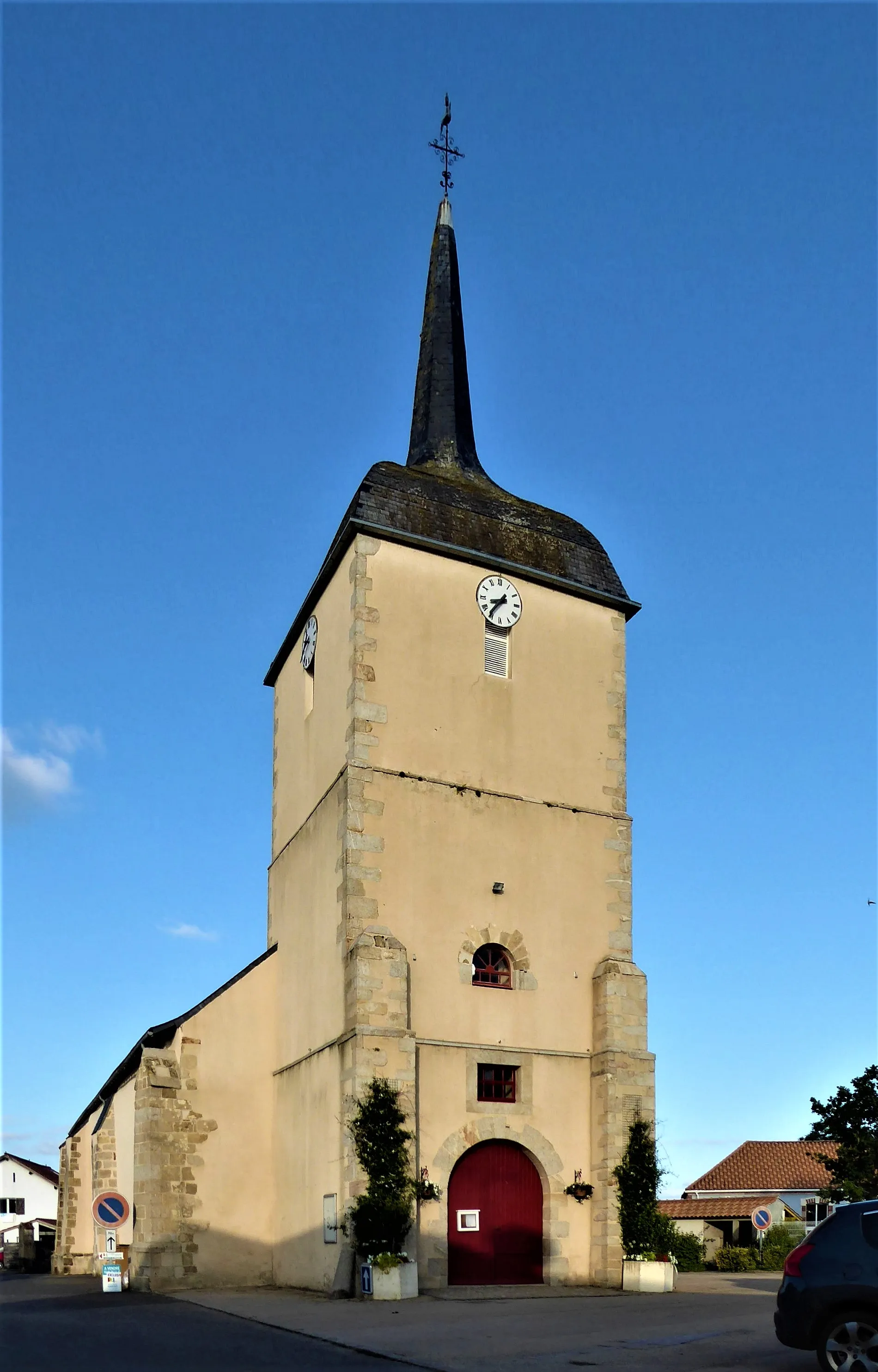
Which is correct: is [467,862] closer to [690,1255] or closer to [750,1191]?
[690,1255]

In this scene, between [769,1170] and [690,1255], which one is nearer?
[690,1255]

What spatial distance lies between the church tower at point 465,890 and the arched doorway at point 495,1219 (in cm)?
3

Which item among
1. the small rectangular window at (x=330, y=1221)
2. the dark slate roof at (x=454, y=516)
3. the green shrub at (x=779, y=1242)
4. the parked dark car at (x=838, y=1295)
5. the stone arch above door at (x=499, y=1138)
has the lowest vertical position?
the green shrub at (x=779, y=1242)

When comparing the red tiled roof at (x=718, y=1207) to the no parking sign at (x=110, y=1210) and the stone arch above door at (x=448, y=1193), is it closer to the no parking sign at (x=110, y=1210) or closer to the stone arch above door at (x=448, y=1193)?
the stone arch above door at (x=448, y=1193)

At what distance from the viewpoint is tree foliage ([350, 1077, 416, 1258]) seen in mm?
15688

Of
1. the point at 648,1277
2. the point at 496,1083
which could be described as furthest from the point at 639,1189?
the point at 496,1083

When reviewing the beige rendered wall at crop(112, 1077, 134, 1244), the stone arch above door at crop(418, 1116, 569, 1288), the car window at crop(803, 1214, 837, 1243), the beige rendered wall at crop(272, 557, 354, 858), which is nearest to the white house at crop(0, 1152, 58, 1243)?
the beige rendered wall at crop(112, 1077, 134, 1244)

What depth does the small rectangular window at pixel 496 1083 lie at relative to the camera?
58.7 ft

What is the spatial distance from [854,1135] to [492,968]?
18.0ft

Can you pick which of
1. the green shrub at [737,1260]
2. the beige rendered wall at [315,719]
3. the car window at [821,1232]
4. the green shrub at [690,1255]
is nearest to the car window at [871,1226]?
the car window at [821,1232]

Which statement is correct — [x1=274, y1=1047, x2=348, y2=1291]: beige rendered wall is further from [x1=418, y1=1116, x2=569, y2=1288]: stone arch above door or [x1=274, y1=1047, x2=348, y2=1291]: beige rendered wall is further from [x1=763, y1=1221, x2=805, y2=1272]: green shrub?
[x1=763, y1=1221, x2=805, y2=1272]: green shrub

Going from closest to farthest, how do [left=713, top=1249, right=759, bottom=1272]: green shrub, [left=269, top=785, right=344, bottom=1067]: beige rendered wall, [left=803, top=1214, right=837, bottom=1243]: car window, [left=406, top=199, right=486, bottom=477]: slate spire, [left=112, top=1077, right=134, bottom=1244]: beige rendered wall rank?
[left=803, top=1214, right=837, bottom=1243]: car window → [left=269, top=785, right=344, bottom=1067]: beige rendered wall → [left=112, top=1077, right=134, bottom=1244]: beige rendered wall → [left=406, top=199, right=486, bottom=477]: slate spire → [left=713, top=1249, right=759, bottom=1272]: green shrub

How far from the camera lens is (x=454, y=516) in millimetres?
20578

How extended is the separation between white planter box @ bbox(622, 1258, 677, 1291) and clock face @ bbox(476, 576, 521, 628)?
9.29 meters
